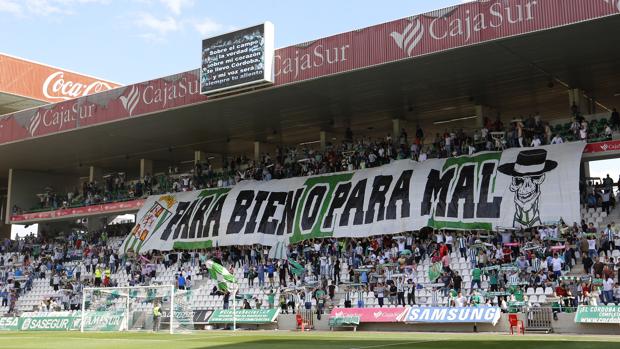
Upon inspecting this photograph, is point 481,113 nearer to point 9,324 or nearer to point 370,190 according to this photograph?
point 370,190

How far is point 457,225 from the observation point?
32.7m

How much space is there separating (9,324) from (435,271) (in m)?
21.0

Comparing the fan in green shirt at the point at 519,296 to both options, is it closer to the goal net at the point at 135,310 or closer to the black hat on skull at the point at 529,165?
the black hat on skull at the point at 529,165

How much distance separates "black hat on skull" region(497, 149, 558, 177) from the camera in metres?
31.8

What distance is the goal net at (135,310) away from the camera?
30.0 metres

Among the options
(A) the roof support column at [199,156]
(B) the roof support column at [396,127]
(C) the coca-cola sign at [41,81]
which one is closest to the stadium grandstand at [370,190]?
(B) the roof support column at [396,127]

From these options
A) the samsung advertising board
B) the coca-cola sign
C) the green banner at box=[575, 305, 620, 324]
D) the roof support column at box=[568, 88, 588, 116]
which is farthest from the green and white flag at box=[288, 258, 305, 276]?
the coca-cola sign

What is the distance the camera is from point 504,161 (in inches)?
1308

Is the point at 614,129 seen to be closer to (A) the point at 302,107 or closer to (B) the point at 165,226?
(A) the point at 302,107

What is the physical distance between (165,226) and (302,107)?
11.8m

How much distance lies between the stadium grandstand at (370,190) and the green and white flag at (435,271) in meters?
0.07

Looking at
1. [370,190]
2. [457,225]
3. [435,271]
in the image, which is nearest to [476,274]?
[435,271]

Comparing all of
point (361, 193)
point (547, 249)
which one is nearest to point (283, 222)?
point (361, 193)

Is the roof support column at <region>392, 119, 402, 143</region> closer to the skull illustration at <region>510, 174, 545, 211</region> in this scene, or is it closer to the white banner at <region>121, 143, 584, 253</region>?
the white banner at <region>121, 143, 584, 253</region>
